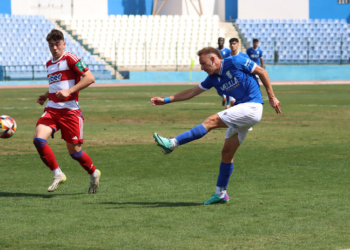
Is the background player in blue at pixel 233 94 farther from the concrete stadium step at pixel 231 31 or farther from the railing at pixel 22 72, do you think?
the concrete stadium step at pixel 231 31

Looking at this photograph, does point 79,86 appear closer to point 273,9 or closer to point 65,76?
point 65,76

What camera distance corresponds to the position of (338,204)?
20.4 feet

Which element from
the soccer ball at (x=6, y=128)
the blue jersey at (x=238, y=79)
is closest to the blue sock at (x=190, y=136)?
the blue jersey at (x=238, y=79)

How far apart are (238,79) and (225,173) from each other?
1045 mm

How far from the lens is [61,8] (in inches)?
1924

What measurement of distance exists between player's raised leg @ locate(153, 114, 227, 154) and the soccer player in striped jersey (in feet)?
5.25

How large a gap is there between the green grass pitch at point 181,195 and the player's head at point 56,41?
169cm

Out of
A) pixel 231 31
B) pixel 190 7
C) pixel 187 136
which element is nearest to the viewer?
pixel 187 136

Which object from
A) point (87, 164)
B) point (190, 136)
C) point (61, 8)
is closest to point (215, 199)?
point (190, 136)

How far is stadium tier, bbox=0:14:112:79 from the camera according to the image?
38406 millimetres

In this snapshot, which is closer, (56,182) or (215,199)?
(215,199)

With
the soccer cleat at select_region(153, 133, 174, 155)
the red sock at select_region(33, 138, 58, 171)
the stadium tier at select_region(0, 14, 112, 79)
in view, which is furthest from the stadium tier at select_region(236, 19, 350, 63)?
the soccer cleat at select_region(153, 133, 174, 155)

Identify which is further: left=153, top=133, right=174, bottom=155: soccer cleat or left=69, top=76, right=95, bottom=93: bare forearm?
left=69, top=76, right=95, bottom=93: bare forearm

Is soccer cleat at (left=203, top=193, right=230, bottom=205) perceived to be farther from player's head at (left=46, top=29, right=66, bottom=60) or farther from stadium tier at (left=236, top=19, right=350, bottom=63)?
stadium tier at (left=236, top=19, right=350, bottom=63)
